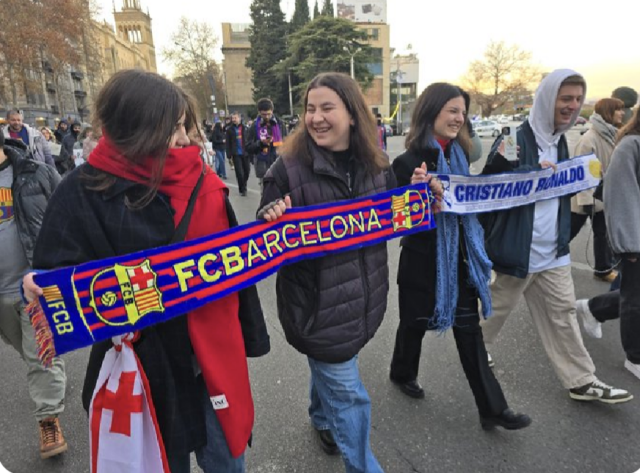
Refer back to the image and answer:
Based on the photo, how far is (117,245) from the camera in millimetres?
1492

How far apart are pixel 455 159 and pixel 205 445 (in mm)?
2074

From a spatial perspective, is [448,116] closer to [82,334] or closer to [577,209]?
[82,334]

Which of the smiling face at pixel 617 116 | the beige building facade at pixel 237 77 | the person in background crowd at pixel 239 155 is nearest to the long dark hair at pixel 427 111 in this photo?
the smiling face at pixel 617 116

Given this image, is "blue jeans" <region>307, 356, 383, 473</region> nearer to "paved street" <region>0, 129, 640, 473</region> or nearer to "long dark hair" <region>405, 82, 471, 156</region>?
"paved street" <region>0, 129, 640, 473</region>

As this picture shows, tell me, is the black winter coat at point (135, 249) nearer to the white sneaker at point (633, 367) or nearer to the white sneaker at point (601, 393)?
the white sneaker at point (601, 393)

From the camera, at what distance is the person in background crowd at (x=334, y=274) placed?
1925mm

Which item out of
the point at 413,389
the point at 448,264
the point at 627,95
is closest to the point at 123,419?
the point at 448,264

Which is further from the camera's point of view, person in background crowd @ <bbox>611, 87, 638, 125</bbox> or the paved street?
person in background crowd @ <bbox>611, 87, 638, 125</bbox>

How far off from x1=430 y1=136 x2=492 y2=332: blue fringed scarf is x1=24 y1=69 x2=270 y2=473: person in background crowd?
117 centimetres

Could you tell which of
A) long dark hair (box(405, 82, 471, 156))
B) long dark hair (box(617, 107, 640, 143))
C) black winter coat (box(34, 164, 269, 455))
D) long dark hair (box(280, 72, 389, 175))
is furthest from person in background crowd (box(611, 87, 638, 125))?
black winter coat (box(34, 164, 269, 455))

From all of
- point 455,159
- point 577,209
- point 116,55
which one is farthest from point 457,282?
point 116,55

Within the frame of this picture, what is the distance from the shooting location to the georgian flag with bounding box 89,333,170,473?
56.9 inches

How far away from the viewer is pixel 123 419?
57.1 inches

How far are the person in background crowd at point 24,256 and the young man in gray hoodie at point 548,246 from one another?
9.36 feet
